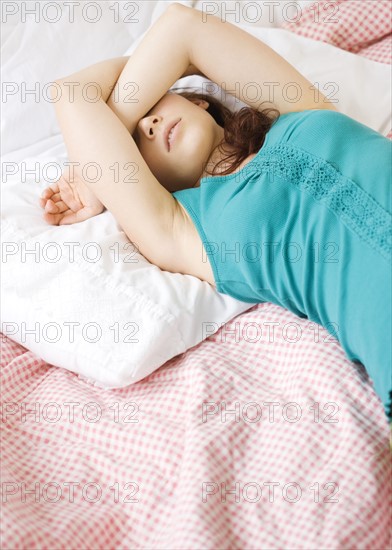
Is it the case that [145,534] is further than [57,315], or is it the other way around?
[57,315]

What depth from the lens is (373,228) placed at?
1027mm

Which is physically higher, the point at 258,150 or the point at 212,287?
the point at 258,150

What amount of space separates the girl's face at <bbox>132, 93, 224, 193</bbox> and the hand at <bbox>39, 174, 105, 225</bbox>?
14cm

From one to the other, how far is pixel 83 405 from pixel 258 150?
61cm

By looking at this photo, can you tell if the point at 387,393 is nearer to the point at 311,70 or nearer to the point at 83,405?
the point at 83,405

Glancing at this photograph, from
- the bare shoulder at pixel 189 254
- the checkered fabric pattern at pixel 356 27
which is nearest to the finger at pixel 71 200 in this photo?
the bare shoulder at pixel 189 254

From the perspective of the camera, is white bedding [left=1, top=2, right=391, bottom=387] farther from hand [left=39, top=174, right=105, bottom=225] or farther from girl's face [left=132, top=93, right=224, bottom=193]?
girl's face [left=132, top=93, right=224, bottom=193]

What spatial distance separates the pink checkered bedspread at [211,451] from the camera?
873 mm

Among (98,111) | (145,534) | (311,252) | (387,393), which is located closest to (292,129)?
(311,252)

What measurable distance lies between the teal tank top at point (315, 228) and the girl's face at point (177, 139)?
3.4 inches

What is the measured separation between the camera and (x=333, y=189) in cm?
109

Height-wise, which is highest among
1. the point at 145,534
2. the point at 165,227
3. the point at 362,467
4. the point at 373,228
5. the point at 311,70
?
the point at 311,70

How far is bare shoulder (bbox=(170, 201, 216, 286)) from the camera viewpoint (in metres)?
1.23

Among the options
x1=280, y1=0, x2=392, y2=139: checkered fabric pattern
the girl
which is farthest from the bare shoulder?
x1=280, y1=0, x2=392, y2=139: checkered fabric pattern
